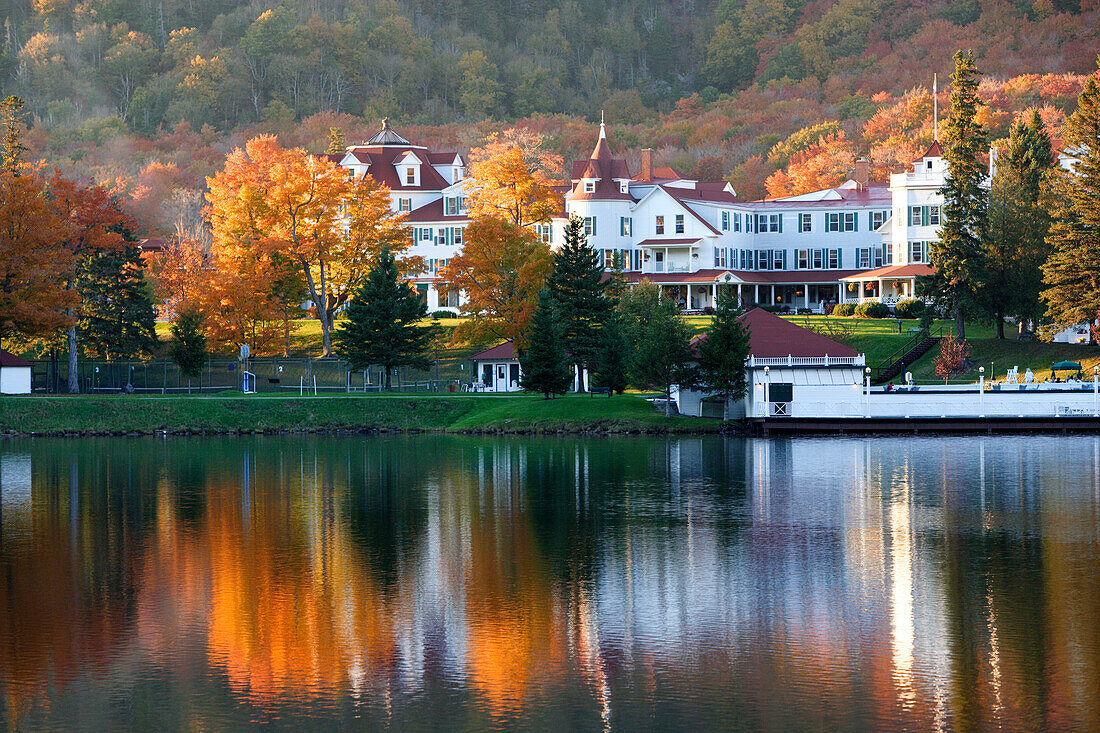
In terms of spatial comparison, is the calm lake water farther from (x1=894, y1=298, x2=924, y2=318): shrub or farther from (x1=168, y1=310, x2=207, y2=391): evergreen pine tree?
(x1=894, y1=298, x2=924, y2=318): shrub

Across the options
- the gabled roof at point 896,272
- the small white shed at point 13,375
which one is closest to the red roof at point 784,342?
the gabled roof at point 896,272

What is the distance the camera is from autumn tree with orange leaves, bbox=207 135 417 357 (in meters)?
80.6

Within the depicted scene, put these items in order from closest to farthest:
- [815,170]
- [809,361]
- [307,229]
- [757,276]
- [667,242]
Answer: [809,361]
[307,229]
[667,242]
[757,276]
[815,170]

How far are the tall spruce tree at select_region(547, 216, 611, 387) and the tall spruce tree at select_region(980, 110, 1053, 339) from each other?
23.0m

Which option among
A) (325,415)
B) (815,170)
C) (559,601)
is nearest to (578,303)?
(325,415)

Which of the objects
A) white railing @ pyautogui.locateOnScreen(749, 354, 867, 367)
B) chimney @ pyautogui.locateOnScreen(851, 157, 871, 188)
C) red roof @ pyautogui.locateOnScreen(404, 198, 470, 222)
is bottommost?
white railing @ pyautogui.locateOnScreen(749, 354, 867, 367)

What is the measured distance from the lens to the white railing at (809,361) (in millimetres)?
62531

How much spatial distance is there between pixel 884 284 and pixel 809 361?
33.5m

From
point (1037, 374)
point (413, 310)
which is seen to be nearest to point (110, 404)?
point (413, 310)

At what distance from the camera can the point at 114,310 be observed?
76688 mm

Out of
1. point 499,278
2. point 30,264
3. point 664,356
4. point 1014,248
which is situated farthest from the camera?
point 499,278

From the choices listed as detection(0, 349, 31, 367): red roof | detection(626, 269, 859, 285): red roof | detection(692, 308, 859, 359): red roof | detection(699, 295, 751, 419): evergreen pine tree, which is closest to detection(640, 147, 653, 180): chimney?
detection(626, 269, 859, 285): red roof

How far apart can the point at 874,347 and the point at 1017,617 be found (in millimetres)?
56093

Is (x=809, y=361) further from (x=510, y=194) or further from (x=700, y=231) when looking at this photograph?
(x=700, y=231)
